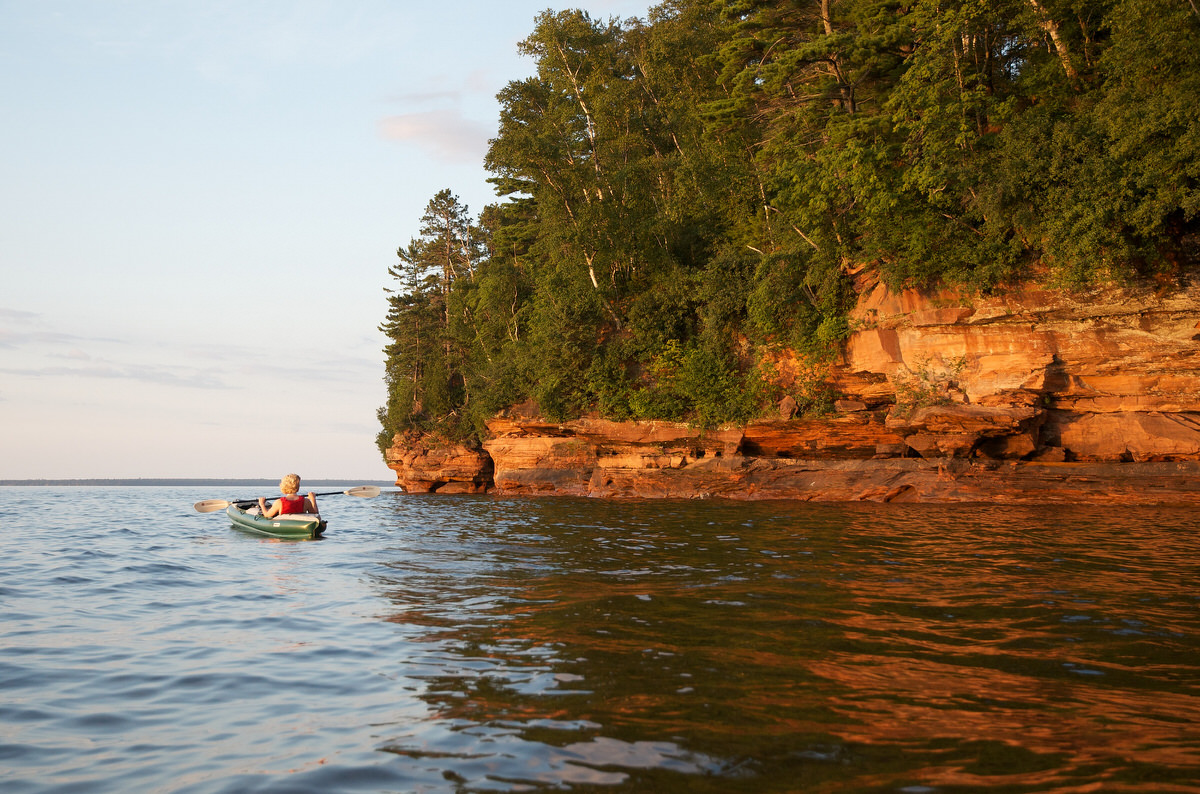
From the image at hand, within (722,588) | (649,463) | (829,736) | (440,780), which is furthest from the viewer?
(649,463)

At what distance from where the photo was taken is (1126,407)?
2191 centimetres

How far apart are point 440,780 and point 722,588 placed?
5.87 m

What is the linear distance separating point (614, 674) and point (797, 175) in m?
23.6

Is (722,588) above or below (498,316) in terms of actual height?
below

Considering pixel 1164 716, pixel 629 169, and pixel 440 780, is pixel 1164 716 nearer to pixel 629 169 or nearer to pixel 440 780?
pixel 440 780

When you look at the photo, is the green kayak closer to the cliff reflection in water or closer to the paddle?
the paddle

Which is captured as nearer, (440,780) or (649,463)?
(440,780)

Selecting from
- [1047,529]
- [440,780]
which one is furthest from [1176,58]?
[440,780]

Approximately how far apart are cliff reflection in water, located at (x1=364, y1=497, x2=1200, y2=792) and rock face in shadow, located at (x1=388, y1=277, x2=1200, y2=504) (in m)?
10.5

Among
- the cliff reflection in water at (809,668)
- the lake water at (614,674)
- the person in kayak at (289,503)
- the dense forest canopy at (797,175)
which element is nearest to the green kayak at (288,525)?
the person in kayak at (289,503)

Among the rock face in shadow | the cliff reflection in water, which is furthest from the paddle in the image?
the rock face in shadow

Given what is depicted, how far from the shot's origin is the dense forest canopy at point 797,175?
20.0 m

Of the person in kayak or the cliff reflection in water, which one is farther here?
the person in kayak

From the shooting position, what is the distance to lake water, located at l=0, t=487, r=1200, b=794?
3.76m
